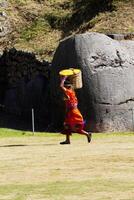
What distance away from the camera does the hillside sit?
28.1 metres

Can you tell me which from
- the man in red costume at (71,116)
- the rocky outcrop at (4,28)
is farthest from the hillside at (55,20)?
the man in red costume at (71,116)

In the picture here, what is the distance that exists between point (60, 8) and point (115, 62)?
36.1 feet

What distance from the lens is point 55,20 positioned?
103ft

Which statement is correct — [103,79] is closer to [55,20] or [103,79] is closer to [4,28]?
[55,20]

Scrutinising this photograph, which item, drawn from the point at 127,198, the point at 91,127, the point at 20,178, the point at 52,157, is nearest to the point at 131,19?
the point at 91,127

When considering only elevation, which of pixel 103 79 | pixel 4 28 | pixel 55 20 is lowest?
pixel 103 79

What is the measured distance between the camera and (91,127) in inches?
876

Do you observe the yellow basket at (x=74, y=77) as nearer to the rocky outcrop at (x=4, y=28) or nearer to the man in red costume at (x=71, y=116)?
the man in red costume at (x=71, y=116)

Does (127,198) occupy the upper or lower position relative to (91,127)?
upper

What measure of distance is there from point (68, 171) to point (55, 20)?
2098 centimetres

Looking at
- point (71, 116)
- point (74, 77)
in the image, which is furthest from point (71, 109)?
point (74, 77)

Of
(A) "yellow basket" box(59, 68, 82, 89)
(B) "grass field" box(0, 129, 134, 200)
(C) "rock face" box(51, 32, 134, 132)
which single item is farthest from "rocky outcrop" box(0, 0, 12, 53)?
(B) "grass field" box(0, 129, 134, 200)

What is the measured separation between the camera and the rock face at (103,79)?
22047mm

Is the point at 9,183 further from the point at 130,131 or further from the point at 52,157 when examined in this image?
the point at 130,131
